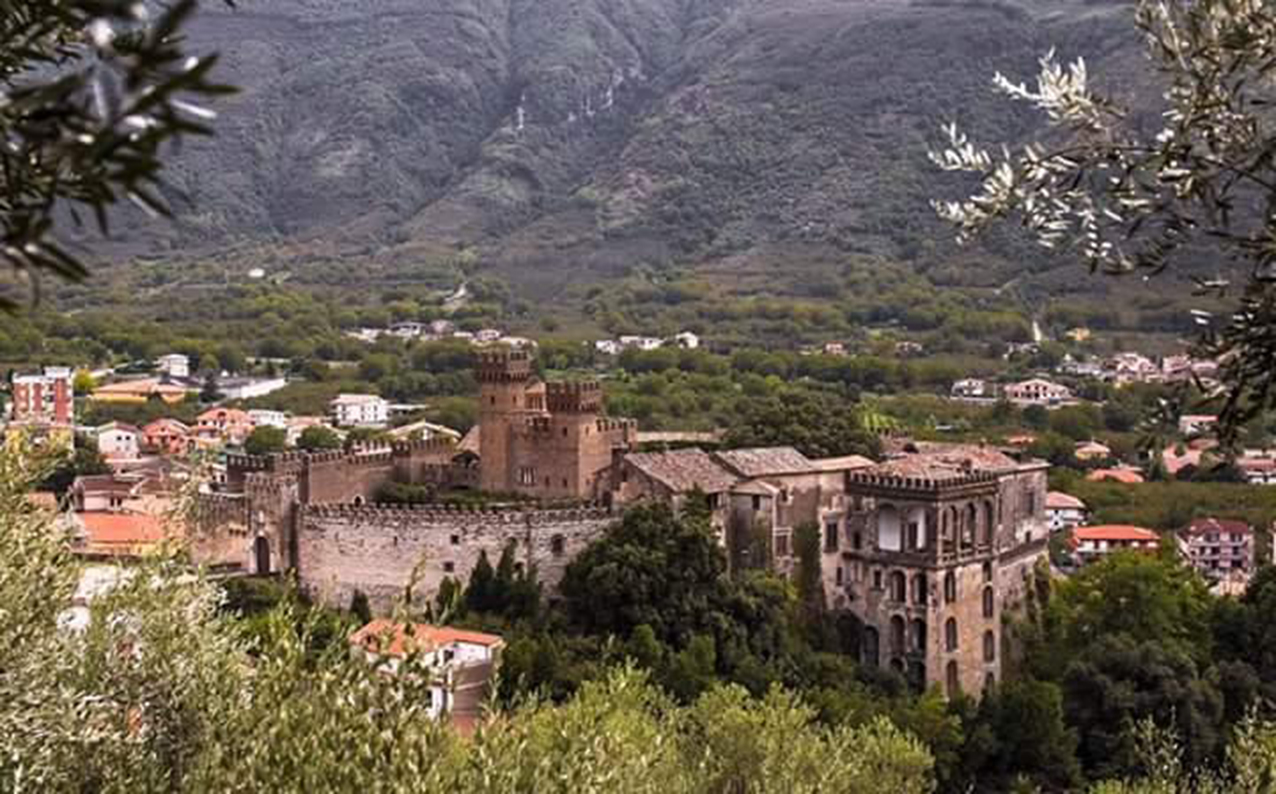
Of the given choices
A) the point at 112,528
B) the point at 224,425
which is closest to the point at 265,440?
the point at 224,425

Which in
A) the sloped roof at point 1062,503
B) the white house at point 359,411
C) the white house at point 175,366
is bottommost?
the sloped roof at point 1062,503

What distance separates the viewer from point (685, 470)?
3491cm

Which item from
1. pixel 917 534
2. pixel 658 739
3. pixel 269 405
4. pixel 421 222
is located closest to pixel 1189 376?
pixel 658 739

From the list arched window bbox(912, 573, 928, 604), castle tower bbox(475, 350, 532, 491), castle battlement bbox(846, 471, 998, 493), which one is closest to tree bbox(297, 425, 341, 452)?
castle tower bbox(475, 350, 532, 491)

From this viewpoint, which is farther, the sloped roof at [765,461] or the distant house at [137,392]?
the distant house at [137,392]

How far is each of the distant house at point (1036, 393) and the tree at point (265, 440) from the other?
1312 inches

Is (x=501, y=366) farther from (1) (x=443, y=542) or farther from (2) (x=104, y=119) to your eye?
(2) (x=104, y=119)

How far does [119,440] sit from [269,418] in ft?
20.7

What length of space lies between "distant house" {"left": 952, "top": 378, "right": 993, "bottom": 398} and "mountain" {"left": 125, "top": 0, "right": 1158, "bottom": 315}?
14.1 metres

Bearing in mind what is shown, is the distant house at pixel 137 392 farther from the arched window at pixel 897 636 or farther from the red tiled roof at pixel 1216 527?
the arched window at pixel 897 636

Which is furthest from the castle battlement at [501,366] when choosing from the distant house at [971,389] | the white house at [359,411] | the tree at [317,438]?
the distant house at [971,389]

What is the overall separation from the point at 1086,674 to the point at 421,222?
99.2m

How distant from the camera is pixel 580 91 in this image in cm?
14712

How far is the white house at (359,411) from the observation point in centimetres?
7012
